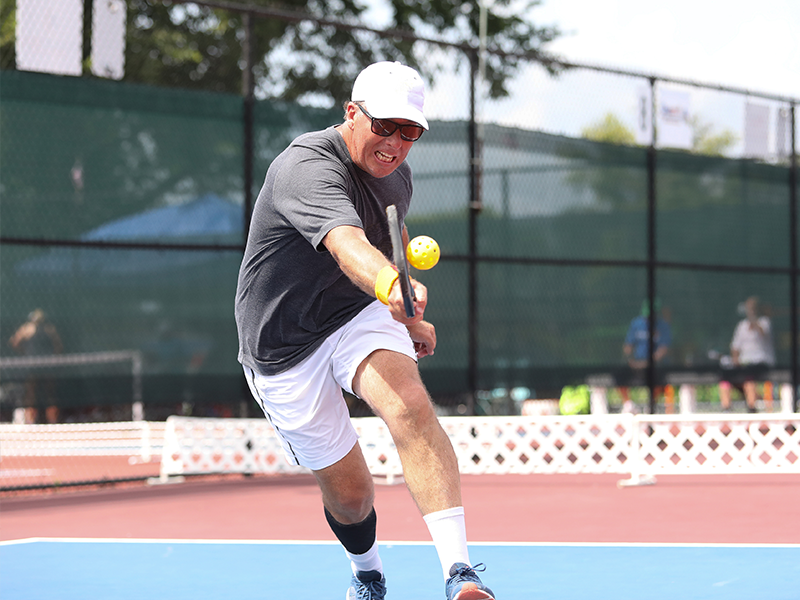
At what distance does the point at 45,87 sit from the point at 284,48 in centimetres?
871

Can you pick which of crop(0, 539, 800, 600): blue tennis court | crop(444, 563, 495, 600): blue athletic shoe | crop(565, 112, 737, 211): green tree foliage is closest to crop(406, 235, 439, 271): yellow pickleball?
crop(444, 563, 495, 600): blue athletic shoe

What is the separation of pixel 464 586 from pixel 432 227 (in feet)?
25.3

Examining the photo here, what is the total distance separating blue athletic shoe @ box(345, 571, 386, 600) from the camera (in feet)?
13.1

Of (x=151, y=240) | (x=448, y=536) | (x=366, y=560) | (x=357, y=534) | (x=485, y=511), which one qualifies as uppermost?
(x=151, y=240)

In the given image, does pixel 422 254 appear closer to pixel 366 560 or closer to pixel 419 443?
pixel 419 443

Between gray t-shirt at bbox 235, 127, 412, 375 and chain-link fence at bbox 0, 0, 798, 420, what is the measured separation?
530cm

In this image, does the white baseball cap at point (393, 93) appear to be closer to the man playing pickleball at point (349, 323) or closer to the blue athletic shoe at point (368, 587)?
the man playing pickleball at point (349, 323)

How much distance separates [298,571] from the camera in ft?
17.1

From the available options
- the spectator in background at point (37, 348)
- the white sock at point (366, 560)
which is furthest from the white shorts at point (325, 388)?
the spectator in background at point (37, 348)

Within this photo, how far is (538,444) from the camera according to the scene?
9.66 metres

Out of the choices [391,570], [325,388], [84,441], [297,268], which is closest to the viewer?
[297,268]

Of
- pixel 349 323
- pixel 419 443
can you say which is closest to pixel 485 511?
pixel 349 323

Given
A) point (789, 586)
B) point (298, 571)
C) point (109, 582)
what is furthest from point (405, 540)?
point (789, 586)

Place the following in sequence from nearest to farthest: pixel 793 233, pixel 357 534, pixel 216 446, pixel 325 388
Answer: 1. pixel 325 388
2. pixel 357 534
3. pixel 216 446
4. pixel 793 233
